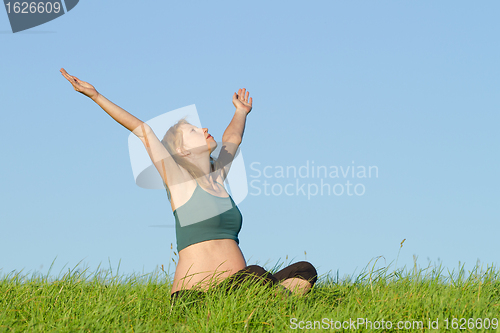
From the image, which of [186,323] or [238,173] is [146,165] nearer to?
[238,173]

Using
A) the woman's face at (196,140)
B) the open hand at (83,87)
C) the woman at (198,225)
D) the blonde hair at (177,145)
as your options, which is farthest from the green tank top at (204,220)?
the open hand at (83,87)

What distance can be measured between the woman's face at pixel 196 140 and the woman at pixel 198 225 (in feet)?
0.27

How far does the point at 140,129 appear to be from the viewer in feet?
16.2

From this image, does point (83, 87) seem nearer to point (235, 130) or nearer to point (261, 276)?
point (235, 130)

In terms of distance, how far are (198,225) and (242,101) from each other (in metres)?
2.90

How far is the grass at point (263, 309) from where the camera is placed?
164 inches

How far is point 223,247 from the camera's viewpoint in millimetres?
4961

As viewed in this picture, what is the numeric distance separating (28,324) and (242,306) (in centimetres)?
200

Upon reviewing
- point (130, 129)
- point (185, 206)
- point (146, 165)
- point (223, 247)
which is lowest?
point (223, 247)

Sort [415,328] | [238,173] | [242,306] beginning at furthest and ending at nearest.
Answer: [238,173] < [242,306] < [415,328]

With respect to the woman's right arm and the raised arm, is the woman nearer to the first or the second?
the woman's right arm

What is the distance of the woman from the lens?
4.87 m

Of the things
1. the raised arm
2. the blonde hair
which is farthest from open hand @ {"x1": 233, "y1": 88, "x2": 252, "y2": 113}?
the blonde hair

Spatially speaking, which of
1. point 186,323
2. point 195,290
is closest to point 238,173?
point 195,290
